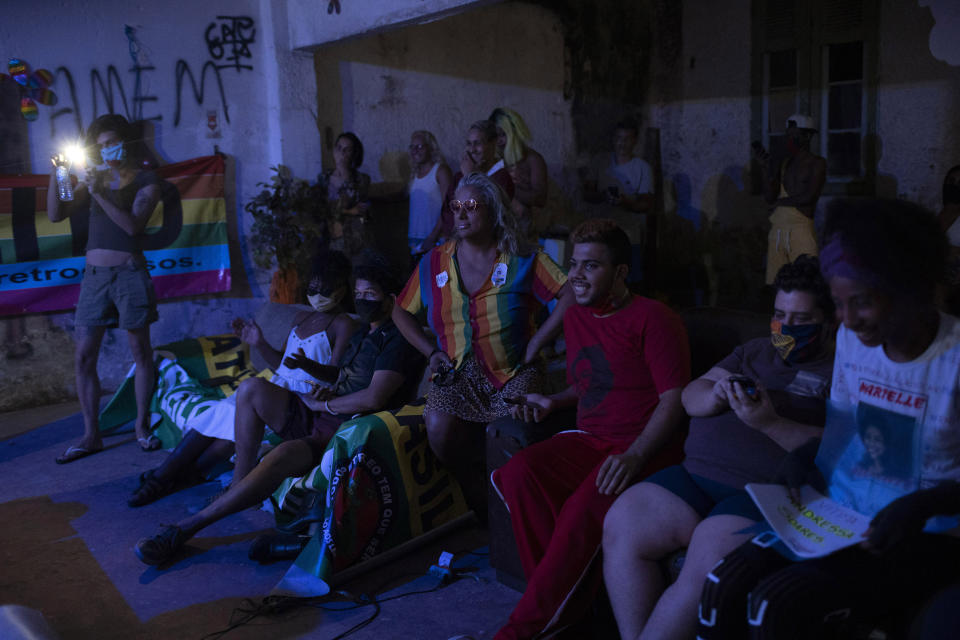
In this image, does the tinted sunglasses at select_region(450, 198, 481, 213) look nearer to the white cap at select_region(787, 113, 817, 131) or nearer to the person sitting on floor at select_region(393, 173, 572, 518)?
the person sitting on floor at select_region(393, 173, 572, 518)

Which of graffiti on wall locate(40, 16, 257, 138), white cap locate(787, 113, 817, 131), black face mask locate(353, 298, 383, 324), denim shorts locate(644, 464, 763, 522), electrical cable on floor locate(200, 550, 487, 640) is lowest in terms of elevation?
electrical cable on floor locate(200, 550, 487, 640)

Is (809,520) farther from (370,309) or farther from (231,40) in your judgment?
(231,40)

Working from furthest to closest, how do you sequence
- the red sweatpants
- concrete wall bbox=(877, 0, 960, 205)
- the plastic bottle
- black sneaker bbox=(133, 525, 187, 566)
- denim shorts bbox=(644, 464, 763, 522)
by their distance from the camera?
concrete wall bbox=(877, 0, 960, 205) < the plastic bottle < black sneaker bbox=(133, 525, 187, 566) < the red sweatpants < denim shorts bbox=(644, 464, 763, 522)

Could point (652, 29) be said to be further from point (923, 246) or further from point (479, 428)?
point (923, 246)

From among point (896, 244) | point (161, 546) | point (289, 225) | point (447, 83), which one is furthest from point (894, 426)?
point (447, 83)

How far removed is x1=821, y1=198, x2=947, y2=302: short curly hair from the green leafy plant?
5386mm

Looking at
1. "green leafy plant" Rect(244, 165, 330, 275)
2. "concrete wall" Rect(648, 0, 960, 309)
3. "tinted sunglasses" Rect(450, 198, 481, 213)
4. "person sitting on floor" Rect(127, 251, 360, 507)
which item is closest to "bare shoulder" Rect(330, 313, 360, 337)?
"person sitting on floor" Rect(127, 251, 360, 507)

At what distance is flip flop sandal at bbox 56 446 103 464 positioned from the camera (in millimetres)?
5160

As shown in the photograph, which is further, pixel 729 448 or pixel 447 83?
pixel 447 83

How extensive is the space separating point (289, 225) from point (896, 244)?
18.2 ft

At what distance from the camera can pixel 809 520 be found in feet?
7.13

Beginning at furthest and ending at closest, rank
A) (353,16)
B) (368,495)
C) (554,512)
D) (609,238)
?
(353,16) < (368,495) < (609,238) < (554,512)

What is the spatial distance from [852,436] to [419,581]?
1.92m

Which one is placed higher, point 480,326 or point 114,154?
point 114,154
